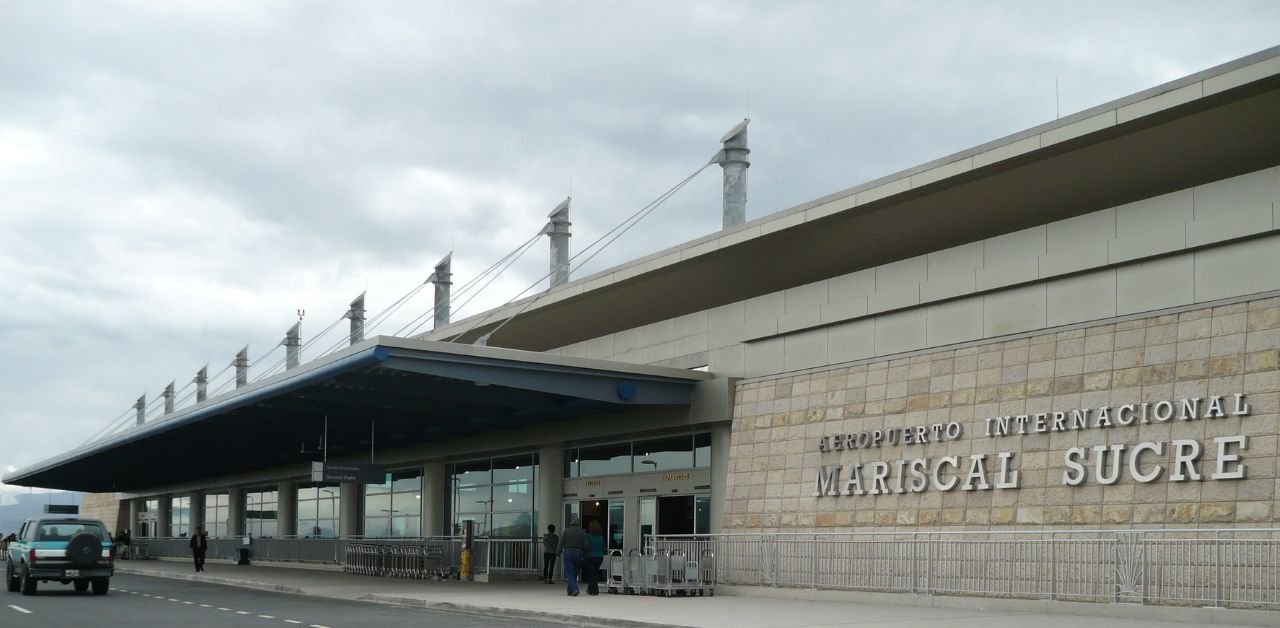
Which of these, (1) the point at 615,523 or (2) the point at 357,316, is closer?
(1) the point at 615,523

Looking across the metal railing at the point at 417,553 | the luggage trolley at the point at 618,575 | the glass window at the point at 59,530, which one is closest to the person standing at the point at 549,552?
the metal railing at the point at 417,553

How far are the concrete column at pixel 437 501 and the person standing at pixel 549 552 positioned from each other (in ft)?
35.8

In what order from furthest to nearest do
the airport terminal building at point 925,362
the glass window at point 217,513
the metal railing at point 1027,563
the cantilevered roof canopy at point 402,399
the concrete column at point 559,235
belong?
1. the glass window at point 217,513
2. the concrete column at point 559,235
3. the cantilevered roof canopy at point 402,399
4. the airport terminal building at point 925,362
5. the metal railing at point 1027,563

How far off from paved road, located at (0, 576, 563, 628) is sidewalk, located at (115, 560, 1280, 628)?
878mm

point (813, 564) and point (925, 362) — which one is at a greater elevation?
point (925, 362)

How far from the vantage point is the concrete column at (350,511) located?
51500mm

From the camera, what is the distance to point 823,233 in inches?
1064

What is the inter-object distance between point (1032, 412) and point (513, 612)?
934cm

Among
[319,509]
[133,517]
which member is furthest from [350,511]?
[133,517]

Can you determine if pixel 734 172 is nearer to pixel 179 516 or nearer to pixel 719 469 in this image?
pixel 719 469

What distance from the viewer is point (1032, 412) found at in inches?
870

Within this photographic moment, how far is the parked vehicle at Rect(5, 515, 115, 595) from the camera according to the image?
3006 centimetres

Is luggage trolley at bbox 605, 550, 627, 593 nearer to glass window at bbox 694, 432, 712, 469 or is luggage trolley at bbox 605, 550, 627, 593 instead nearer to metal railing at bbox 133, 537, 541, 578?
glass window at bbox 694, 432, 712, 469

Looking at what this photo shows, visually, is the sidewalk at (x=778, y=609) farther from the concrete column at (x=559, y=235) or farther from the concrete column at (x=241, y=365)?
the concrete column at (x=241, y=365)
